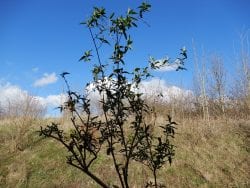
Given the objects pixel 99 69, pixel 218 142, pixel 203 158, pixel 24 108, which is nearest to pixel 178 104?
pixel 218 142

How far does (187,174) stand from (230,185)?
1444mm

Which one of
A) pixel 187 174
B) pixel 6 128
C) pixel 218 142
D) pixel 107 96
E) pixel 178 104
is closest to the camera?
pixel 107 96

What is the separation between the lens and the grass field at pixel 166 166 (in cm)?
1120

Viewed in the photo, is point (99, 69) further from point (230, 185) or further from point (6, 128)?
point (6, 128)

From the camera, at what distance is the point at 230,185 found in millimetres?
10750

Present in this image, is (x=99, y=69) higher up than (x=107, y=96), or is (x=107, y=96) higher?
(x=99, y=69)

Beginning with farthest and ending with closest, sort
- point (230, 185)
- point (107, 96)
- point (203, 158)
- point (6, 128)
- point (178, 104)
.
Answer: point (178, 104) < point (6, 128) < point (203, 158) < point (230, 185) < point (107, 96)

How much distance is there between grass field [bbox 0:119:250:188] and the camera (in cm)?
1120

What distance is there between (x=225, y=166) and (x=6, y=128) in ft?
30.8

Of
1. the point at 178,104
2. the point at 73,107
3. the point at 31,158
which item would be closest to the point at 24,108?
the point at 31,158

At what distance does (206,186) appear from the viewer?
10.8 meters

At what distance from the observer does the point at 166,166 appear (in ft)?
39.3

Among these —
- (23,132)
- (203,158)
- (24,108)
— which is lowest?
(203,158)

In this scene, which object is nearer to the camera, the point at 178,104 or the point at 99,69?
the point at 99,69
